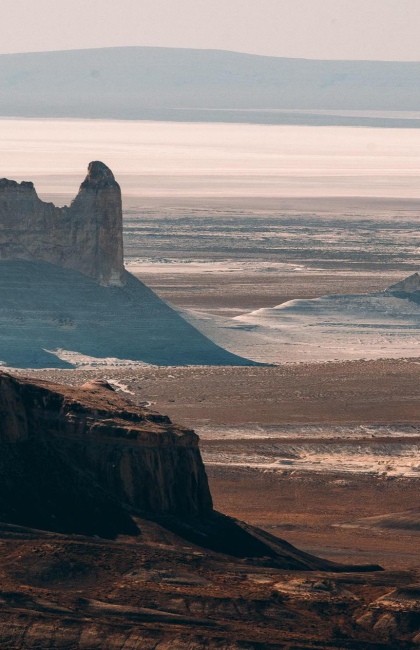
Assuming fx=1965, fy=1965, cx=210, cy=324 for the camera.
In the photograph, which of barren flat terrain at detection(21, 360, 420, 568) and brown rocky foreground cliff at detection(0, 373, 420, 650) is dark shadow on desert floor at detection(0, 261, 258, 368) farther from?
brown rocky foreground cliff at detection(0, 373, 420, 650)

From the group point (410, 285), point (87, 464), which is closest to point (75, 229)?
point (410, 285)

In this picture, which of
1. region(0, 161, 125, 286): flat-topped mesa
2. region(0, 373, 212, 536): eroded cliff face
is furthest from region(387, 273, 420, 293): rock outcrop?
region(0, 373, 212, 536): eroded cliff face

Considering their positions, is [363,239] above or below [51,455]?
above

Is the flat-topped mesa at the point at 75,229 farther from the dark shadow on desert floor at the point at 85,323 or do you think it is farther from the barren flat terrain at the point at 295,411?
the barren flat terrain at the point at 295,411

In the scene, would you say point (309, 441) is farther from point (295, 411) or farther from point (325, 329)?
point (325, 329)

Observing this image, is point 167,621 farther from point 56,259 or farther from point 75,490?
point 56,259

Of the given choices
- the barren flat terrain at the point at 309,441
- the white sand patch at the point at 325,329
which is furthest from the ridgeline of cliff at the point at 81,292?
the barren flat terrain at the point at 309,441

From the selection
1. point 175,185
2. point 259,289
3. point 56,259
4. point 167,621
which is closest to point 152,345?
point 56,259
